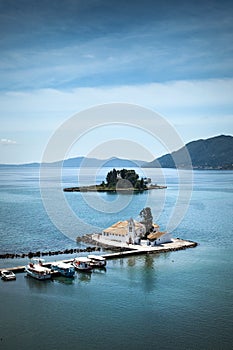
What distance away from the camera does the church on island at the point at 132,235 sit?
23.2 metres

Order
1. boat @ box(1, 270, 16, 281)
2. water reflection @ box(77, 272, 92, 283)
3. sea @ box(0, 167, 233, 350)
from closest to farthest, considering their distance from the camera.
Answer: sea @ box(0, 167, 233, 350), boat @ box(1, 270, 16, 281), water reflection @ box(77, 272, 92, 283)

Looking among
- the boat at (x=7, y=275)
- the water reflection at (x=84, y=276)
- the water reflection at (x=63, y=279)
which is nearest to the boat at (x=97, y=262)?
the water reflection at (x=84, y=276)

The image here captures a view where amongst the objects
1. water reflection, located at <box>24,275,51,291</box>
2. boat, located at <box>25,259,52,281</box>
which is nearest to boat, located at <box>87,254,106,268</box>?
boat, located at <box>25,259,52,281</box>

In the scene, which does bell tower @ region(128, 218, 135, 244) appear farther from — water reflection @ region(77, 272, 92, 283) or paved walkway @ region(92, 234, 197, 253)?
water reflection @ region(77, 272, 92, 283)

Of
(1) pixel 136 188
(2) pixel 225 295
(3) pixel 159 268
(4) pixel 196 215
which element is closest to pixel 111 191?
(1) pixel 136 188

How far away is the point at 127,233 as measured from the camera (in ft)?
76.8

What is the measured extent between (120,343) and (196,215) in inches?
988

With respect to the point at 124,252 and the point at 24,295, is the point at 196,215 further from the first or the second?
the point at 24,295

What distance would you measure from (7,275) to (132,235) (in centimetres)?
797

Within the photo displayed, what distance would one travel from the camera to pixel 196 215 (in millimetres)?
35750

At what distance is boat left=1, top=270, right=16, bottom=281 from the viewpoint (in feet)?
55.3

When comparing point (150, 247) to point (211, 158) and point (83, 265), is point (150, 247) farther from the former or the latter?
point (211, 158)

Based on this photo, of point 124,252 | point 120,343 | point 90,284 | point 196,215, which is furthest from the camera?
point 196,215

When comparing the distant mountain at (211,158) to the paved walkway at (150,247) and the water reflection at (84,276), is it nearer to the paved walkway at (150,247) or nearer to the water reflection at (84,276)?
the paved walkway at (150,247)
